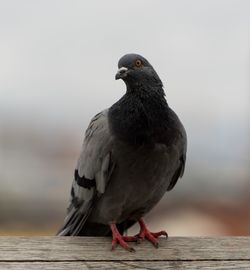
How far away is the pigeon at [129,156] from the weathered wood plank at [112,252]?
0.41 metres

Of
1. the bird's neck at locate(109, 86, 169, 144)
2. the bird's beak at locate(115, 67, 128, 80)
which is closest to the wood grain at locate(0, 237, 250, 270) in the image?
the bird's neck at locate(109, 86, 169, 144)

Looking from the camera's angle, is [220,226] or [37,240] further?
[220,226]

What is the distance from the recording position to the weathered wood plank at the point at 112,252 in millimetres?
3869

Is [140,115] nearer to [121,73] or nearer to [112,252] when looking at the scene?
[121,73]

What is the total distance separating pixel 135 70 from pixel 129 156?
529 mm

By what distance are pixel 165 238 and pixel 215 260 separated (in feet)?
1.28

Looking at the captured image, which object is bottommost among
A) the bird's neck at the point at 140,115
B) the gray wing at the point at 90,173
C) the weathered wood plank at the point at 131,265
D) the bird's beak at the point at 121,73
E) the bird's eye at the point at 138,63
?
the weathered wood plank at the point at 131,265

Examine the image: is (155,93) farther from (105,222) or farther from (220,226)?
(220,226)

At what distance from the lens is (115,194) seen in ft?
15.5

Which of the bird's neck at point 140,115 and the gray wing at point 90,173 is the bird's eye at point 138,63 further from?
the gray wing at point 90,173

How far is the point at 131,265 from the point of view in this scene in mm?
3959

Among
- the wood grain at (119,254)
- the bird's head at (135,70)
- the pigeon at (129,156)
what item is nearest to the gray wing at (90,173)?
the pigeon at (129,156)

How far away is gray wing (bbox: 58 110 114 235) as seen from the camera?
4664mm

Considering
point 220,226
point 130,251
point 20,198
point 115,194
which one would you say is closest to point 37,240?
point 130,251
